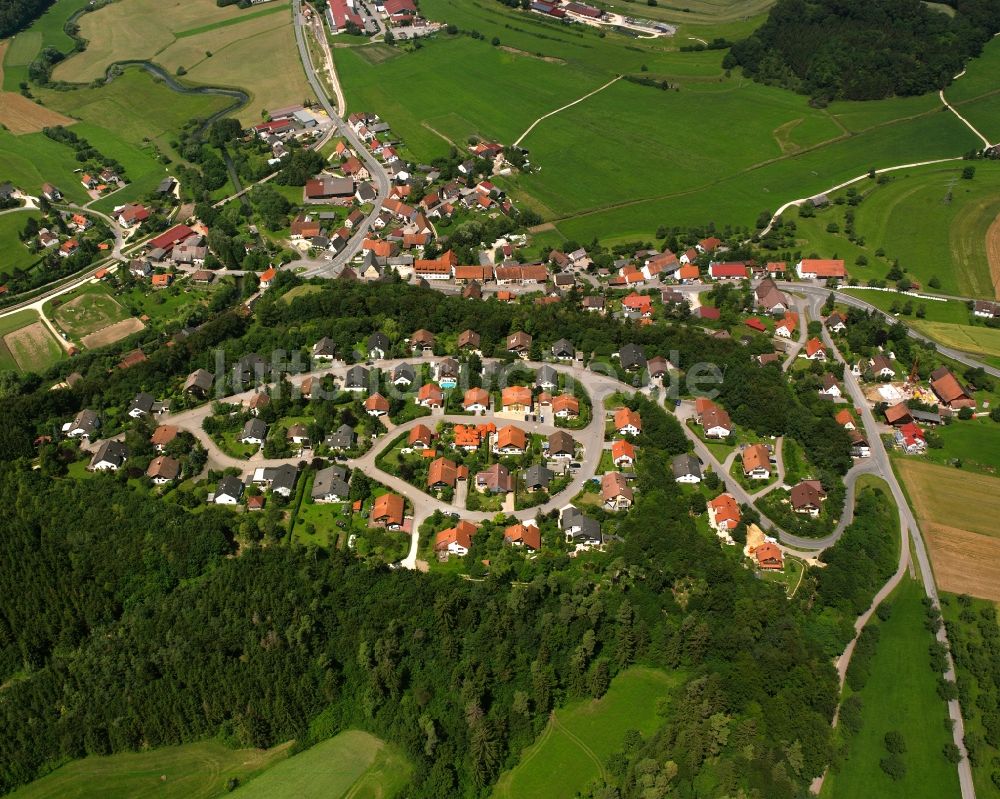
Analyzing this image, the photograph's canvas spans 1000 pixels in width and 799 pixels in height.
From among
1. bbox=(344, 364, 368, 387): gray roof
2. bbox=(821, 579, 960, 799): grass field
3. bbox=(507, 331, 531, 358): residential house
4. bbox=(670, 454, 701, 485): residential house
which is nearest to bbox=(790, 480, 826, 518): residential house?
bbox=(670, 454, 701, 485): residential house

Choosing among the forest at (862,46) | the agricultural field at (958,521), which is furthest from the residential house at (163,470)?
the forest at (862,46)

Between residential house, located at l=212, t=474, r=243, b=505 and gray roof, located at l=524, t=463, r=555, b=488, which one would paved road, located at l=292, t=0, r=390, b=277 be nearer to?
residential house, located at l=212, t=474, r=243, b=505

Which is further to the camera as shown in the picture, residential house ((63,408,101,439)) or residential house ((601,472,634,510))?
residential house ((63,408,101,439))

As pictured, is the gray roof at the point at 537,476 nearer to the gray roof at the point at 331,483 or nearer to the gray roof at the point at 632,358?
the gray roof at the point at 331,483

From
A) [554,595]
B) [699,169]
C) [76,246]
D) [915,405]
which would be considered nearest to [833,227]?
[699,169]

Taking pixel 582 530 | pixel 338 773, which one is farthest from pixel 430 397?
pixel 338 773

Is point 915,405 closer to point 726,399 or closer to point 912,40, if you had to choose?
point 726,399
